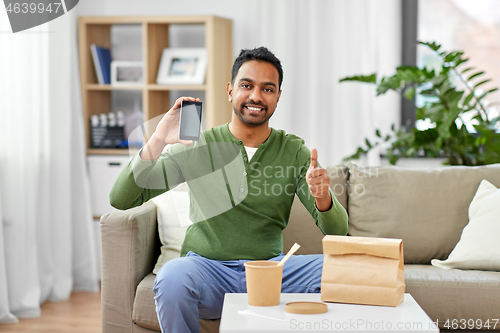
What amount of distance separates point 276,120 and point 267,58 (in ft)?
4.75

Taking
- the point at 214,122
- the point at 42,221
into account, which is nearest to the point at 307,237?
the point at 214,122

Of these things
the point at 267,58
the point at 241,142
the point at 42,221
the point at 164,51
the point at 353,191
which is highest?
the point at 164,51

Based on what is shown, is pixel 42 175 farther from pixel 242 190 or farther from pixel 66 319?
pixel 242 190

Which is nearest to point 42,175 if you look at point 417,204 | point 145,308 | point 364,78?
point 145,308

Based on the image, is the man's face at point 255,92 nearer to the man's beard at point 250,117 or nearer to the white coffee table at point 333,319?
the man's beard at point 250,117

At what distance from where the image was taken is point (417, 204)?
201 centimetres

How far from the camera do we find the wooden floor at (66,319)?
2223 mm

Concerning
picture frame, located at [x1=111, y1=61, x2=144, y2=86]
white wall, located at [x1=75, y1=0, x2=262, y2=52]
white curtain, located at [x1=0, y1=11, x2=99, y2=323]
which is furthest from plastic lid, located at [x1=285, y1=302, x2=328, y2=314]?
white wall, located at [x1=75, y1=0, x2=262, y2=52]

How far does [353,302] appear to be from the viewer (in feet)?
3.68

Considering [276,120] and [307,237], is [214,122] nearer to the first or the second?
[276,120]

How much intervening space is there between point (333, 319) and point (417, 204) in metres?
1.11

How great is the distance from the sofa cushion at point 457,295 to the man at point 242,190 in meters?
0.44

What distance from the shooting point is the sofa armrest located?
5.64ft

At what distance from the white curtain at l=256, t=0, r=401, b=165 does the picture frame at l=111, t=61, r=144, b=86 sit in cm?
76
